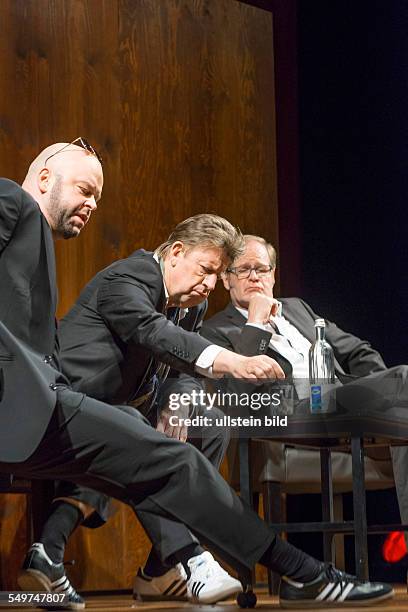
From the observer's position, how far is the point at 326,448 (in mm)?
2959

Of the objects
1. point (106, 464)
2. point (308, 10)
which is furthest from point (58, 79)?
point (106, 464)

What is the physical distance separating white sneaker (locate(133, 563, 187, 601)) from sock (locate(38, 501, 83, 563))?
11.6 inches

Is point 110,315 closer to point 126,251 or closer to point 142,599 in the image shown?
point 142,599

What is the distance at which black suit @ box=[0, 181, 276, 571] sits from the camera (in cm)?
220

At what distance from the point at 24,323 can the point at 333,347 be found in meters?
1.90

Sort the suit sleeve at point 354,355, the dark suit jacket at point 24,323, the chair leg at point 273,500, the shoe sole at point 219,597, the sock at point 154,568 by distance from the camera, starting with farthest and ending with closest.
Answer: the suit sleeve at point 354,355
the chair leg at point 273,500
the sock at point 154,568
the shoe sole at point 219,597
the dark suit jacket at point 24,323

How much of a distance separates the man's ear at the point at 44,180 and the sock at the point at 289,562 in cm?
99

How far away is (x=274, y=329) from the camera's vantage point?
3.83 meters

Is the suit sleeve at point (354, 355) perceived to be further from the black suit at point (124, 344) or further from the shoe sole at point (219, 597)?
the shoe sole at point (219, 597)

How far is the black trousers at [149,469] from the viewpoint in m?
2.24

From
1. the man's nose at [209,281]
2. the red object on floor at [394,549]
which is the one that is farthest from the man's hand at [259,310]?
the red object on floor at [394,549]

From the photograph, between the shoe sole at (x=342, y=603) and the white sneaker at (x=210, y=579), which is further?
the white sneaker at (x=210, y=579)

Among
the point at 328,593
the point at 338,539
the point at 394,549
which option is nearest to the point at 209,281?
the point at 328,593

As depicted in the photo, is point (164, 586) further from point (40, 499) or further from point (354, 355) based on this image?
point (354, 355)
